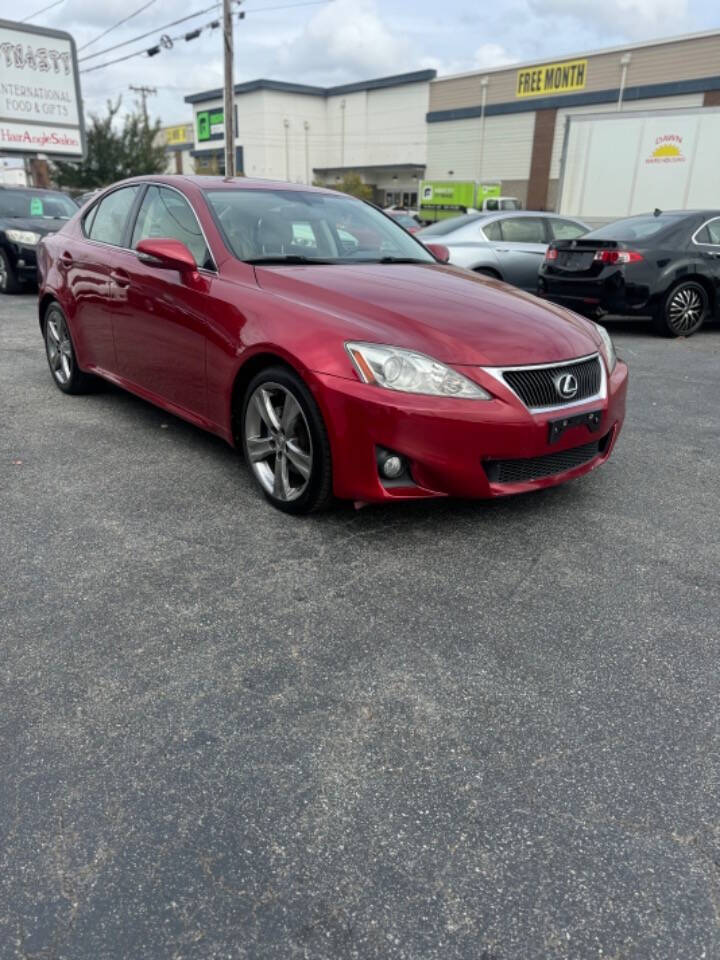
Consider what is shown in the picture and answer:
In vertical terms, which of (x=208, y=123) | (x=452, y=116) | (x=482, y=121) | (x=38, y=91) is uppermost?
(x=452, y=116)

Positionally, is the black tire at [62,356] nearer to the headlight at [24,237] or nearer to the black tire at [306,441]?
the black tire at [306,441]

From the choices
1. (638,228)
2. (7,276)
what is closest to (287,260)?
(638,228)

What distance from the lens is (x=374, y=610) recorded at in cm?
278

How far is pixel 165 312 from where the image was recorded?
4.09m

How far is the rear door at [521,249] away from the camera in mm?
10180

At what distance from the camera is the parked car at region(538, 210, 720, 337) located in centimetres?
833

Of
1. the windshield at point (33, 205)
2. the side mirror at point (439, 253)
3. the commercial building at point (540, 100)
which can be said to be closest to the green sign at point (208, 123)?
the commercial building at point (540, 100)

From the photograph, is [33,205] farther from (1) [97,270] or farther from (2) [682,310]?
(2) [682,310]

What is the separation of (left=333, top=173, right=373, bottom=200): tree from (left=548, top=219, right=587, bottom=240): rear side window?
52.5m

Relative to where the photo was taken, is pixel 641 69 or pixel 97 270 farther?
pixel 641 69

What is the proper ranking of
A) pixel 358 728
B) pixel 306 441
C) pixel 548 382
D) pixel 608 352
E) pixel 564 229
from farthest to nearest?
pixel 564 229, pixel 608 352, pixel 306 441, pixel 548 382, pixel 358 728

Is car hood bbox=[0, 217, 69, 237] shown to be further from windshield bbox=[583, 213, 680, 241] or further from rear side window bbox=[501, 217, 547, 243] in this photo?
windshield bbox=[583, 213, 680, 241]

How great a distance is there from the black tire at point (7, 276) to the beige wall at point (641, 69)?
42891 millimetres

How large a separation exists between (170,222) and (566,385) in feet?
8.13
